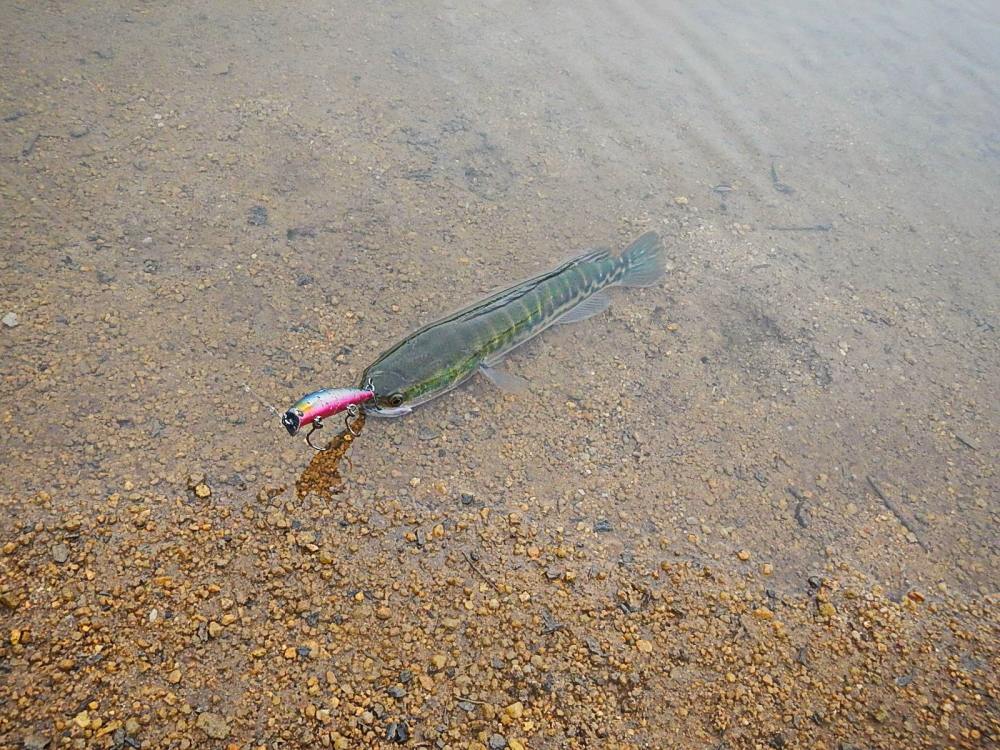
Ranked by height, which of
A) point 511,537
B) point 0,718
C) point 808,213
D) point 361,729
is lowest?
point 0,718

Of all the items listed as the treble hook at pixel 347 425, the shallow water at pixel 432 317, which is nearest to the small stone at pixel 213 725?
the shallow water at pixel 432 317

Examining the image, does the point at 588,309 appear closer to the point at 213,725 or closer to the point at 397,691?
the point at 397,691

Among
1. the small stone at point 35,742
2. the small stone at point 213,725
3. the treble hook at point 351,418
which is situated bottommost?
the small stone at point 35,742

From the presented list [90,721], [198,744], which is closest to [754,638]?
[198,744]

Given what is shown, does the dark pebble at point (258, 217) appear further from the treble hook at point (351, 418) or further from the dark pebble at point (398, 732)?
the dark pebble at point (398, 732)

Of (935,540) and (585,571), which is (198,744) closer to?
(585,571)

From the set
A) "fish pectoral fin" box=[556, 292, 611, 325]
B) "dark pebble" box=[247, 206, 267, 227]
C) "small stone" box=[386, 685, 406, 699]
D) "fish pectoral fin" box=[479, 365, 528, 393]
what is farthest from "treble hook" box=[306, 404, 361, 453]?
"dark pebble" box=[247, 206, 267, 227]

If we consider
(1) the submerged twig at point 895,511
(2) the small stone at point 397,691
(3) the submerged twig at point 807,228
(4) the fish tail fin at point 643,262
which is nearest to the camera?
(2) the small stone at point 397,691
